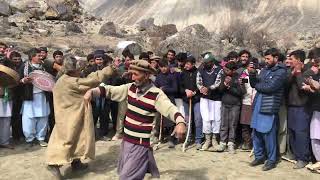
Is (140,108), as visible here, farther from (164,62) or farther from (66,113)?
(164,62)

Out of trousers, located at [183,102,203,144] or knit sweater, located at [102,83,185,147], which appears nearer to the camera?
knit sweater, located at [102,83,185,147]

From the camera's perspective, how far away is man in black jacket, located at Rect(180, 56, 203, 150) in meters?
8.24

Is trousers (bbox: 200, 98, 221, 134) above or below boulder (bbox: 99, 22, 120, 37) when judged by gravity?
below

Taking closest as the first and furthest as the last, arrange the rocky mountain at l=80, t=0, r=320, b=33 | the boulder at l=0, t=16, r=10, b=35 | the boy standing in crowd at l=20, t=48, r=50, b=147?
1. the boy standing in crowd at l=20, t=48, r=50, b=147
2. the boulder at l=0, t=16, r=10, b=35
3. the rocky mountain at l=80, t=0, r=320, b=33

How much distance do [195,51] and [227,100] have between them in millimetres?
19724

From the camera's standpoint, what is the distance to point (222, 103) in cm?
809

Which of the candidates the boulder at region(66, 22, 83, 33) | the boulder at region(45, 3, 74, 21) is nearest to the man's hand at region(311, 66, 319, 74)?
the boulder at region(66, 22, 83, 33)

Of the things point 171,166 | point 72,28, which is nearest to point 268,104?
point 171,166

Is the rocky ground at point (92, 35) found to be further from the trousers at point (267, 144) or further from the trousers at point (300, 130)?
the trousers at point (300, 130)

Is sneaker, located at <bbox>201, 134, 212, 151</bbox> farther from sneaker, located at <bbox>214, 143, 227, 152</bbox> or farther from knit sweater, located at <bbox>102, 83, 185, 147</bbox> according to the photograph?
knit sweater, located at <bbox>102, 83, 185, 147</bbox>

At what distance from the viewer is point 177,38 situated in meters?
29.3

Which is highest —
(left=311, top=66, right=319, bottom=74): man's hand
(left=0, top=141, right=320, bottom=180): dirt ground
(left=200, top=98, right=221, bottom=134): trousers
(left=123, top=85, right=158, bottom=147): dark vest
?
(left=311, top=66, right=319, bottom=74): man's hand

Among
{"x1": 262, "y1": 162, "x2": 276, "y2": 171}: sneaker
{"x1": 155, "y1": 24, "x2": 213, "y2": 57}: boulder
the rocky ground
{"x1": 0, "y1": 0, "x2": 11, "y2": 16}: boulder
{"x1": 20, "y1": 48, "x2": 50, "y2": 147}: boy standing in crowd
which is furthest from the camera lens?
{"x1": 0, "y1": 0, "x2": 11, "y2": 16}: boulder

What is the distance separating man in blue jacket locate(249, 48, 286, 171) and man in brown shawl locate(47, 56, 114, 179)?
7.45 feet
